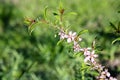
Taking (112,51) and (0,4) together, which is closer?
(112,51)

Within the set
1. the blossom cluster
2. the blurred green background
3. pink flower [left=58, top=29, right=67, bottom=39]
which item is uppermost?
pink flower [left=58, top=29, right=67, bottom=39]

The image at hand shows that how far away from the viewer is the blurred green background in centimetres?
380

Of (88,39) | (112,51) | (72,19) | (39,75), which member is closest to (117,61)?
(112,51)

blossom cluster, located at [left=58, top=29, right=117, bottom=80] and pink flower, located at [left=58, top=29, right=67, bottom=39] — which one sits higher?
pink flower, located at [left=58, top=29, right=67, bottom=39]

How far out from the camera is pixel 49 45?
4.42 meters

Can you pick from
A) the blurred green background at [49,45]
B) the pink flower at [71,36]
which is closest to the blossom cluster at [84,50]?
the pink flower at [71,36]

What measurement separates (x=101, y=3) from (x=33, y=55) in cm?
173

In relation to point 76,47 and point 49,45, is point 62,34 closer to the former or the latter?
point 76,47

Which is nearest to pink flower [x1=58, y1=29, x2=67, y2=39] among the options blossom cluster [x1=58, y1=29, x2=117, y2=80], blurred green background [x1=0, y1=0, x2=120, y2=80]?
blossom cluster [x1=58, y1=29, x2=117, y2=80]

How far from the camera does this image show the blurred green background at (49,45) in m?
3.80

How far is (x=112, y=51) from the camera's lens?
4.11 metres

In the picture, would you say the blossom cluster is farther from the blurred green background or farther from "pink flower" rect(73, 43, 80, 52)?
the blurred green background

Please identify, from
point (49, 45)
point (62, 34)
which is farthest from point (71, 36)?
point (49, 45)

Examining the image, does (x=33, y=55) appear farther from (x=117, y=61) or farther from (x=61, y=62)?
(x=117, y=61)
